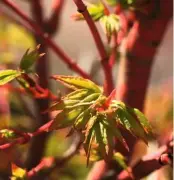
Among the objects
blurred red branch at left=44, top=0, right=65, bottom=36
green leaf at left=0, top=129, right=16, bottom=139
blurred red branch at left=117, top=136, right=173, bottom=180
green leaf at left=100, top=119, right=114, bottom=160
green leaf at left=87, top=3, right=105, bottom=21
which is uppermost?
blurred red branch at left=44, top=0, right=65, bottom=36

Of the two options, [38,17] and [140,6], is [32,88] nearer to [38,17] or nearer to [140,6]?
[140,6]

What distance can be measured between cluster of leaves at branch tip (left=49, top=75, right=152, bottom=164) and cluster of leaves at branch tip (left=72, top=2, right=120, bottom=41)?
0.07 meters

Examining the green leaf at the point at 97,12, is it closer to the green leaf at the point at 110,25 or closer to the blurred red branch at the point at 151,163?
the green leaf at the point at 110,25

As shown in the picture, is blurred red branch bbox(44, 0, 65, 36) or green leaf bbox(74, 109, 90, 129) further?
blurred red branch bbox(44, 0, 65, 36)

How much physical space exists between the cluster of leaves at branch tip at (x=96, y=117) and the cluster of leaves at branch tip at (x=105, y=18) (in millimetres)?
72

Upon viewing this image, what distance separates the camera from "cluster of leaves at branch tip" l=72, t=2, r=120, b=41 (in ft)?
1.31

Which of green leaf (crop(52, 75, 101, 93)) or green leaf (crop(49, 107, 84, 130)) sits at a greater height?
green leaf (crop(52, 75, 101, 93))

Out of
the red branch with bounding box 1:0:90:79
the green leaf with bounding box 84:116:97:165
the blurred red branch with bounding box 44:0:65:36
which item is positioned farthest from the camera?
the blurred red branch with bounding box 44:0:65:36

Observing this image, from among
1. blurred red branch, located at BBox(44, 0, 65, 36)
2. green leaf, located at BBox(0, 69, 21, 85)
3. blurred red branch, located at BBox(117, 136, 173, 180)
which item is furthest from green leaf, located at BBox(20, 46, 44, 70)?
blurred red branch, located at BBox(44, 0, 65, 36)

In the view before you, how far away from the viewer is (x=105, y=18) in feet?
1.35

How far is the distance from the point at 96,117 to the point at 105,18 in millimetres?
117

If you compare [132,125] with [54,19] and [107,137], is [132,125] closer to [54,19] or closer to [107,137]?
[107,137]

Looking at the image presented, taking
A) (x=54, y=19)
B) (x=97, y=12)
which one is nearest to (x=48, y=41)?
(x=97, y=12)

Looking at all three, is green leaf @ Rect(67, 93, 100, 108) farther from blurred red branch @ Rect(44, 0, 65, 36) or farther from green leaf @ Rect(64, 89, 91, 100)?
blurred red branch @ Rect(44, 0, 65, 36)
